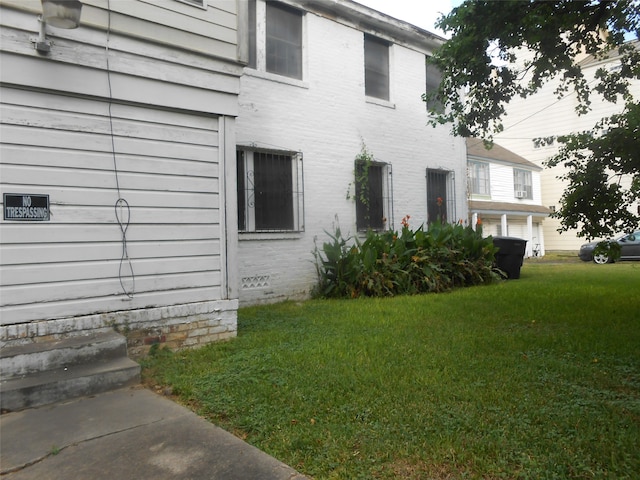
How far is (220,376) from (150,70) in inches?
124

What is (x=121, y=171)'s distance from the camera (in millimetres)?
4605

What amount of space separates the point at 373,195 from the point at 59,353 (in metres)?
7.15

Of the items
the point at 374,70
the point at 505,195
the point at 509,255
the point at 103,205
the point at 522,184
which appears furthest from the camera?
the point at 522,184

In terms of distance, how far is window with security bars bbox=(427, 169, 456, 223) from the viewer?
11125 mm

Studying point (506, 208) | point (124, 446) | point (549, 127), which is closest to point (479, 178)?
point (506, 208)

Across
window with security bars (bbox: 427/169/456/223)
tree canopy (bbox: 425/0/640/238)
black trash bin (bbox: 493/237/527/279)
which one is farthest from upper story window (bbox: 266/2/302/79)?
black trash bin (bbox: 493/237/527/279)

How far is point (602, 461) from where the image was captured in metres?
2.47

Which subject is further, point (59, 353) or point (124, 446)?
point (59, 353)

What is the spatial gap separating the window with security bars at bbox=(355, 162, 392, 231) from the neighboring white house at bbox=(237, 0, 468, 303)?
0.07 feet

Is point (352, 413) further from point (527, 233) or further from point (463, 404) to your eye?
point (527, 233)

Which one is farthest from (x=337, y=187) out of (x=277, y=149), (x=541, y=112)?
(x=541, y=112)

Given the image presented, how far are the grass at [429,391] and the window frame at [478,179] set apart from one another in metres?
15.2

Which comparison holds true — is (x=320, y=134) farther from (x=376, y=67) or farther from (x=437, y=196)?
(x=437, y=196)

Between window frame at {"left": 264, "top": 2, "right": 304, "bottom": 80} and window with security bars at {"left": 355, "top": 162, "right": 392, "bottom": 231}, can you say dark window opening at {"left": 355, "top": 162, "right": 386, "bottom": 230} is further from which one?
window frame at {"left": 264, "top": 2, "right": 304, "bottom": 80}
